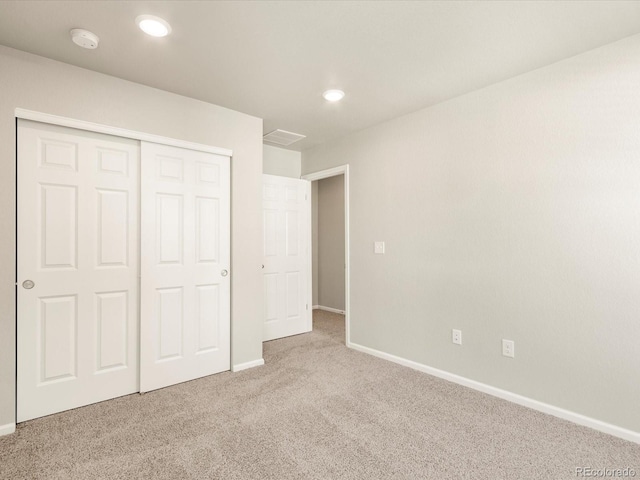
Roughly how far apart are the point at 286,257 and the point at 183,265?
1650 millimetres

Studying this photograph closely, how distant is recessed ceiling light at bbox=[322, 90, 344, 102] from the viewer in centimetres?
283

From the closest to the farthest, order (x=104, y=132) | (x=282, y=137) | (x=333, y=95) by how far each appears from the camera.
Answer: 1. (x=104, y=132)
2. (x=333, y=95)
3. (x=282, y=137)

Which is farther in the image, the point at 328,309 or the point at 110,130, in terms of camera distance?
the point at 328,309

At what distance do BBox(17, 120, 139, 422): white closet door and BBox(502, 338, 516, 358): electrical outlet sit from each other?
9.62 ft

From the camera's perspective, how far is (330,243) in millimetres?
6066

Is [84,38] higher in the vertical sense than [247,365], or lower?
higher

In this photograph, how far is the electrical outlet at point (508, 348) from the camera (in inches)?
102

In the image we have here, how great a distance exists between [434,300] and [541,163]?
1410mm

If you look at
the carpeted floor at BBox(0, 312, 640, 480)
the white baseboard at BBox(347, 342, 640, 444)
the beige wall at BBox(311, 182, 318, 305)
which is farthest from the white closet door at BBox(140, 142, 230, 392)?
the beige wall at BBox(311, 182, 318, 305)

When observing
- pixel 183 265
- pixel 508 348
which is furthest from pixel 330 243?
pixel 508 348

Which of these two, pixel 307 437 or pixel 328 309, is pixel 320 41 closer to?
pixel 307 437

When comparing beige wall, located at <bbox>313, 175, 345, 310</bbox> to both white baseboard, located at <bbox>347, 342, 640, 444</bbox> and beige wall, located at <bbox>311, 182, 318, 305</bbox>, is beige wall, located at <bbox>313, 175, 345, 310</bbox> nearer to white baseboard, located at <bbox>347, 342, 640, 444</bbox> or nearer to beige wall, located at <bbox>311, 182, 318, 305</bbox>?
beige wall, located at <bbox>311, 182, 318, 305</bbox>

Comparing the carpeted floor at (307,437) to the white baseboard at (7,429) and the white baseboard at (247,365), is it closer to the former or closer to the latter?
the white baseboard at (7,429)

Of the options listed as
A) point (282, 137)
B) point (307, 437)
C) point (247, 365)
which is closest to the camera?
point (307, 437)
